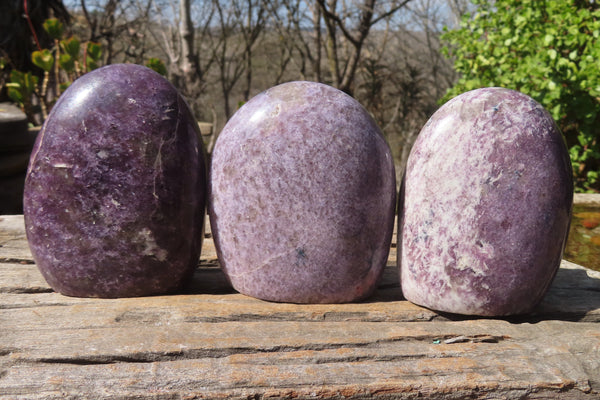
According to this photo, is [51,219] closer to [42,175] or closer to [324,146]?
[42,175]

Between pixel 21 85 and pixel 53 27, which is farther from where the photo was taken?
pixel 21 85

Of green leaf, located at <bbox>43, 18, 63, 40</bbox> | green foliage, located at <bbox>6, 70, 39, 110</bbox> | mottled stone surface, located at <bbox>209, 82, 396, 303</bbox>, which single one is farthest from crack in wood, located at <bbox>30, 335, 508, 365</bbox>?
green foliage, located at <bbox>6, 70, 39, 110</bbox>

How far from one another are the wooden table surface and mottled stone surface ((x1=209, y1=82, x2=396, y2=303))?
120 millimetres

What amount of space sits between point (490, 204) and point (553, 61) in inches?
111

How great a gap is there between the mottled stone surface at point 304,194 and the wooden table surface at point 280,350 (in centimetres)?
12

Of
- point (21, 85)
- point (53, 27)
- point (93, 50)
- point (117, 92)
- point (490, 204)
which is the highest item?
point (53, 27)

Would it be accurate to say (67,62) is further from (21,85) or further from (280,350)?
(280,350)

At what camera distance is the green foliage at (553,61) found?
4.25 meters

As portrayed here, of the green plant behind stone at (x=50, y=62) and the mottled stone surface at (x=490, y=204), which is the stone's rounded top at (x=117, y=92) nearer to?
the mottled stone surface at (x=490, y=204)

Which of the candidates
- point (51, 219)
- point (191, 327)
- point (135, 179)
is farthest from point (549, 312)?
point (51, 219)

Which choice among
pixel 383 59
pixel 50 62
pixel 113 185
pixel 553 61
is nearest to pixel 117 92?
pixel 113 185

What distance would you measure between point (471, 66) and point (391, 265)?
3.22 m

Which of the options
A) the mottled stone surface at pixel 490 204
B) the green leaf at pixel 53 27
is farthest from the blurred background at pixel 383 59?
the mottled stone surface at pixel 490 204

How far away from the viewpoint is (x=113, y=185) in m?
2.00
